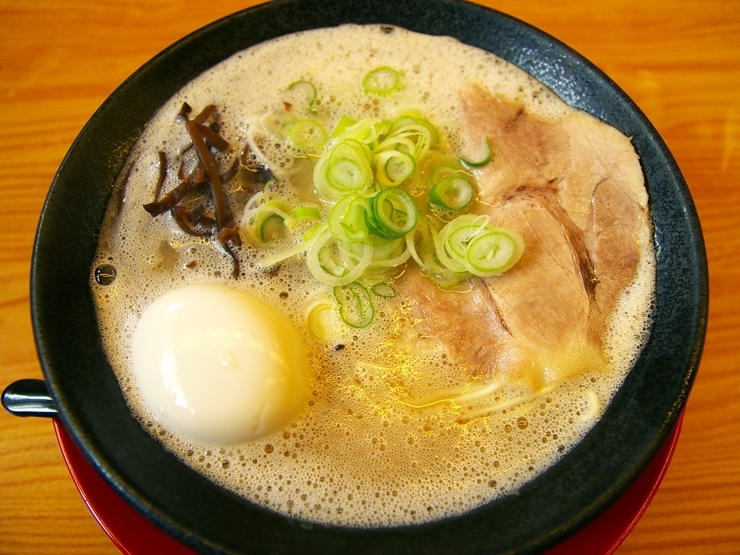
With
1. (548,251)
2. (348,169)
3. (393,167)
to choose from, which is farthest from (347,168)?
(548,251)

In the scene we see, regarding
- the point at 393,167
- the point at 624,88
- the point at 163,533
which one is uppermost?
the point at 624,88

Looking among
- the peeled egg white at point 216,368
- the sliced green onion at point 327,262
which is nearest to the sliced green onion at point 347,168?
the sliced green onion at point 327,262

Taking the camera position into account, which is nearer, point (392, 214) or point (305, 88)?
point (392, 214)

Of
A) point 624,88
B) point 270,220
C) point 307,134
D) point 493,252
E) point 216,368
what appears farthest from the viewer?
point 624,88

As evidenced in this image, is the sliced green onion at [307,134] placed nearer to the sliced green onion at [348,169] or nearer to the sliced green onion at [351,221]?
the sliced green onion at [348,169]

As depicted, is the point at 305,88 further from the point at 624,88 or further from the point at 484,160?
the point at 624,88

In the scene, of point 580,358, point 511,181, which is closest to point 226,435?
point 580,358

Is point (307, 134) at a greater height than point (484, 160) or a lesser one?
greater
